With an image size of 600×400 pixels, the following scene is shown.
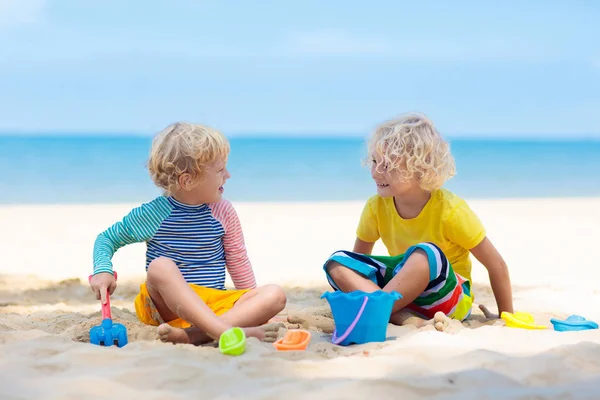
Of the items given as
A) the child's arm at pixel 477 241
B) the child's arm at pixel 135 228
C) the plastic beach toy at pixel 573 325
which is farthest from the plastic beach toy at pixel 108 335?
the plastic beach toy at pixel 573 325

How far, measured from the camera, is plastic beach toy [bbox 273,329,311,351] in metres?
2.52

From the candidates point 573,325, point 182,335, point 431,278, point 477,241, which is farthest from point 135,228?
point 573,325

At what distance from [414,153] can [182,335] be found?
1.34 meters

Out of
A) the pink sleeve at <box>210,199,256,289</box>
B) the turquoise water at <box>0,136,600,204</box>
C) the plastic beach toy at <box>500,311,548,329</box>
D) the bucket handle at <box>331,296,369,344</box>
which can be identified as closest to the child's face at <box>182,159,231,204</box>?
the pink sleeve at <box>210,199,256,289</box>

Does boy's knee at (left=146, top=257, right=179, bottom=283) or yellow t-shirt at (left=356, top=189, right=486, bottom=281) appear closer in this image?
boy's knee at (left=146, top=257, right=179, bottom=283)

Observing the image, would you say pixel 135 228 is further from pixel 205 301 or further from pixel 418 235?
pixel 418 235

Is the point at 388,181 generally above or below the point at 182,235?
above

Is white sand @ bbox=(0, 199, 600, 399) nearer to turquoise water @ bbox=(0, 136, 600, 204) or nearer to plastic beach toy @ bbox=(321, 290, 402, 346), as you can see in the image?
plastic beach toy @ bbox=(321, 290, 402, 346)

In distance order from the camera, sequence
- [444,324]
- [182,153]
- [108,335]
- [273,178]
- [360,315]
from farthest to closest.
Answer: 1. [273,178]
2. [182,153]
3. [444,324]
4. [360,315]
5. [108,335]

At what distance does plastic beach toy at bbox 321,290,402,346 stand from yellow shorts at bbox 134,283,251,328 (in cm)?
47

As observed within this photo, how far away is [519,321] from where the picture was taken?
3.01 metres

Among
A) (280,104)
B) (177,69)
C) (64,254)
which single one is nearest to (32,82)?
(177,69)

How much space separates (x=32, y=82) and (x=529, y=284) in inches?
1519

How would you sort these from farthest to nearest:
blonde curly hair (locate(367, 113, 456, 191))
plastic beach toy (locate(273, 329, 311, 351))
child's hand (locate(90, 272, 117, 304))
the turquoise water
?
the turquoise water
blonde curly hair (locate(367, 113, 456, 191))
child's hand (locate(90, 272, 117, 304))
plastic beach toy (locate(273, 329, 311, 351))
